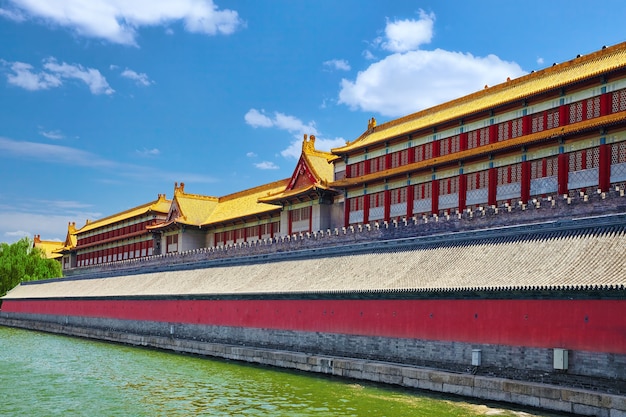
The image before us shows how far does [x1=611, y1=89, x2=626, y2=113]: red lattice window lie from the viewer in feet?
87.9

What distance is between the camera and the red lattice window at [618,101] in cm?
2678

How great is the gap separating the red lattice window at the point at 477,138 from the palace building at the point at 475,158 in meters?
0.05

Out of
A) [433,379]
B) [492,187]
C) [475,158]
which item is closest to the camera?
[433,379]

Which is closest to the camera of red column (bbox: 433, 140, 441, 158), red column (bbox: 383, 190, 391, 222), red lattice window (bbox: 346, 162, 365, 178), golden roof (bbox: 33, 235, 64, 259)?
red column (bbox: 433, 140, 441, 158)

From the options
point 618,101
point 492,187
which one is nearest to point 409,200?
point 492,187

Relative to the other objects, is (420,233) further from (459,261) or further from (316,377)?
(316,377)

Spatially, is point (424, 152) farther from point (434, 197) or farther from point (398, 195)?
point (434, 197)

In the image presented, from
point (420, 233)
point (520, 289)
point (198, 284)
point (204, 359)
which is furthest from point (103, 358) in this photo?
point (520, 289)

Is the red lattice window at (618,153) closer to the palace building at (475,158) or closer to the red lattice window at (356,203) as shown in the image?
the palace building at (475,158)

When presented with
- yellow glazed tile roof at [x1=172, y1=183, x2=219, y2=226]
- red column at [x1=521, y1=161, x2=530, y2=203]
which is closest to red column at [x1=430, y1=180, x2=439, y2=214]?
red column at [x1=521, y1=161, x2=530, y2=203]

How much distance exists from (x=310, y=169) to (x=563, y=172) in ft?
61.5

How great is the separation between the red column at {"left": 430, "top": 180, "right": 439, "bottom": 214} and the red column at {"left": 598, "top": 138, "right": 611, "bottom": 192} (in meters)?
8.80

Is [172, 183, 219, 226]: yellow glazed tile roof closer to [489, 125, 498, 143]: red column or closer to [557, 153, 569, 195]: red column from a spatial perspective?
[489, 125, 498, 143]: red column

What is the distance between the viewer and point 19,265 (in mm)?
67688
